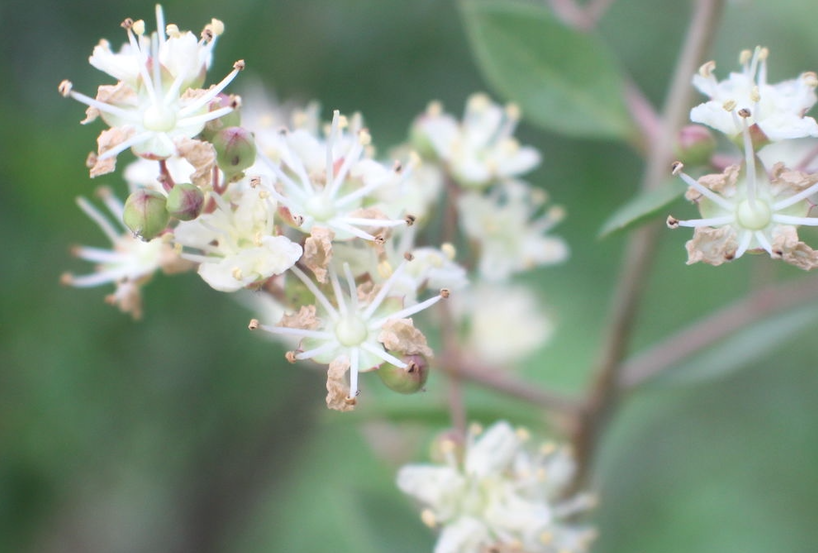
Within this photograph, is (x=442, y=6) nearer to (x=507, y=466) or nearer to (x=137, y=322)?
(x=137, y=322)

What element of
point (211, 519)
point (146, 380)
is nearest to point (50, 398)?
point (146, 380)

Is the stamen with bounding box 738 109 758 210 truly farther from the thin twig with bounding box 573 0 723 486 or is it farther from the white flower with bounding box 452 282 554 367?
the white flower with bounding box 452 282 554 367

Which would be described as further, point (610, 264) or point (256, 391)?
point (610, 264)

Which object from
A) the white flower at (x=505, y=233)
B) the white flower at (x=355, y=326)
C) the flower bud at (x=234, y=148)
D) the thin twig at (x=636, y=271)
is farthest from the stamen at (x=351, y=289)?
the thin twig at (x=636, y=271)

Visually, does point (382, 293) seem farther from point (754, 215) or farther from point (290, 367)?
point (290, 367)

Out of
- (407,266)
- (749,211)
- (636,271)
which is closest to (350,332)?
(407,266)

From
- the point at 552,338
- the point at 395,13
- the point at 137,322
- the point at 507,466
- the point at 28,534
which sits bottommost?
the point at 507,466
